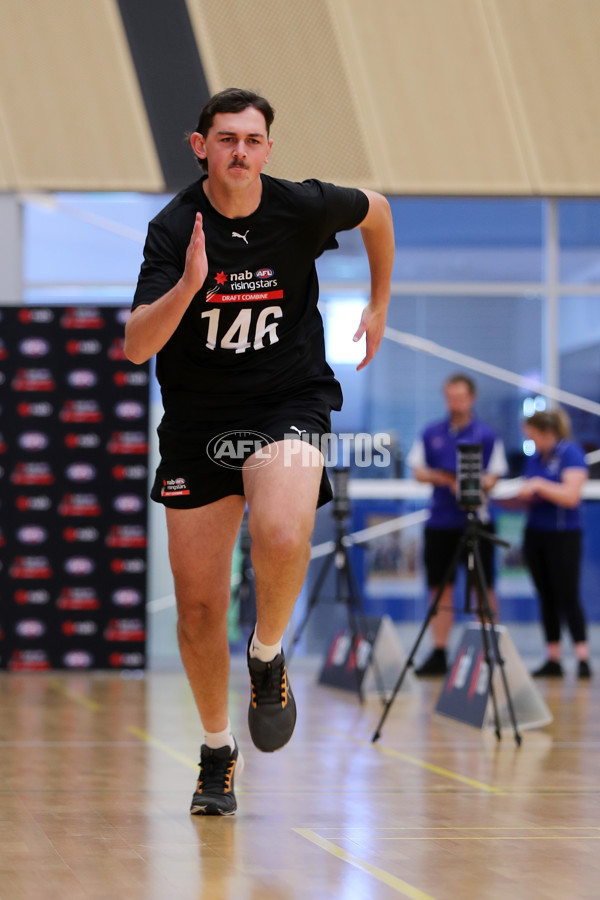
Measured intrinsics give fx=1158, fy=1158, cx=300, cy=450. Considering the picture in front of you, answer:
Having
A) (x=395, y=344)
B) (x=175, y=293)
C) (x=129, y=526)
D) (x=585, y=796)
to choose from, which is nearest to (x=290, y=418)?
(x=175, y=293)

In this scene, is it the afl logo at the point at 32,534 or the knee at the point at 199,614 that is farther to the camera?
the afl logo at the point at 32,534

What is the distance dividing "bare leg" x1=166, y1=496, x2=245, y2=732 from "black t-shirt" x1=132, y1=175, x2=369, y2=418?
1.00 feet

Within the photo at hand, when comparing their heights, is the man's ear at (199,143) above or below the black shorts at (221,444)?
above

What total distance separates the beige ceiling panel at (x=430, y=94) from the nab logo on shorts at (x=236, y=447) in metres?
5.91

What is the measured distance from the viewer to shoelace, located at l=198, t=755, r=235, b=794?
3404 millimetres

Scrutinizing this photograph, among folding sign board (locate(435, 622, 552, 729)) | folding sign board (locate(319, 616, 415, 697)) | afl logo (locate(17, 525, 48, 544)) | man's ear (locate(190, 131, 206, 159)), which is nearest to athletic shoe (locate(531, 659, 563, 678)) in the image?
folding sign board (locate(319, 616, 415, 697))

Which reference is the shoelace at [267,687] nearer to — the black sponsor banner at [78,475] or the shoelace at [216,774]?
the shoelace at [216,774]

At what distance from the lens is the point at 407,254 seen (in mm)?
9055

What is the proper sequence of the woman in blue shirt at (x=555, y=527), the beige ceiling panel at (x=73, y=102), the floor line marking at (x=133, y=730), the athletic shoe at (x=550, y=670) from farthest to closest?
the beige ceiling panel at (x=73, y=102), the athletic shoe at (x=550, y=670), the woman in blue shirt at (x=555, y=527), the floor line marking at (x=133, y=730)

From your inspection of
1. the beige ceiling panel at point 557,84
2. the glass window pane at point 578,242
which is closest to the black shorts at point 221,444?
the beige ceiling panel at point 557,84

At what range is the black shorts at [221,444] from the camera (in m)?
3.18

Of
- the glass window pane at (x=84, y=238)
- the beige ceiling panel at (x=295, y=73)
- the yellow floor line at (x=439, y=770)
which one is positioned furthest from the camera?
the glass window pane at (x=84, y=238)

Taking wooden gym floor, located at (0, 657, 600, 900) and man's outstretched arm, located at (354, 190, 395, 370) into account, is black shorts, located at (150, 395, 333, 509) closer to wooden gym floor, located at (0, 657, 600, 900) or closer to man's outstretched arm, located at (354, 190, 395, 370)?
man's outstretched arm, located at (354, 190, 395, 370)

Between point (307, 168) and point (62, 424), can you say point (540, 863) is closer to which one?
point (62, 424)
